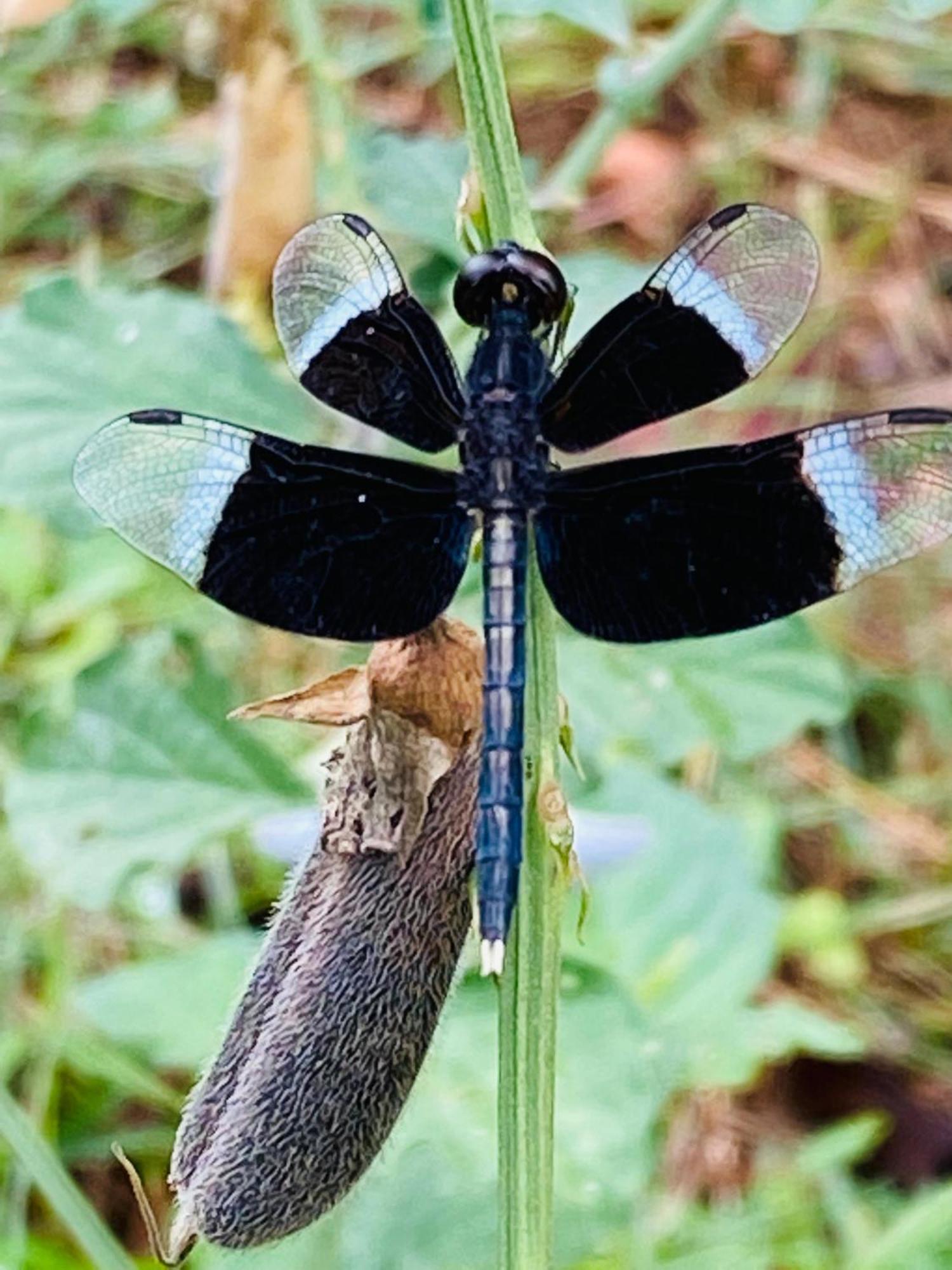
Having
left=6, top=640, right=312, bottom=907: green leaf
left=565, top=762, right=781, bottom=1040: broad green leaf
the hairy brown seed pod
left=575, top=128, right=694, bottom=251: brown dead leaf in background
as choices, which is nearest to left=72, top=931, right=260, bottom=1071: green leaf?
left=6, top=640, right=312, bottom=907: green leaf

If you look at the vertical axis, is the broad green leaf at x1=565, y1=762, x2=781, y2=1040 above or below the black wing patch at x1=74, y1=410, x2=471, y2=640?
below

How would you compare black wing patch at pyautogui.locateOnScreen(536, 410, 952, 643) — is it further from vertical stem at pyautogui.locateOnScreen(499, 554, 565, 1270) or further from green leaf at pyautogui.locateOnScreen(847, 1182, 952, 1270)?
green leaf at pyautogui.locateOnScreen(847, 1182, 952, 1270)

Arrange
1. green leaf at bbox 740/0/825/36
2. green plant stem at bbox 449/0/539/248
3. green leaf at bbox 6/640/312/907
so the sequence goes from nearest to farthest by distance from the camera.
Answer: green plant stem at bbox 449/0/539/248, green leaf at bbox 740/0/825/36, green leaf at bbox 6/640/312/907

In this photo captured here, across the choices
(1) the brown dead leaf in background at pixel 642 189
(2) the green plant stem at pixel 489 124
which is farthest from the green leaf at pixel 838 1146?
(1) the brown dead leaf in background at pixel 642 189

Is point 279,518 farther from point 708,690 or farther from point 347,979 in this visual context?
point 708,690

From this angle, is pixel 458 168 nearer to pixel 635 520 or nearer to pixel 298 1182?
pixel 635 520

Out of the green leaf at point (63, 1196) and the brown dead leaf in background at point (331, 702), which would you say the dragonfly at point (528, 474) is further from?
the green leaf at point (63, 1196)

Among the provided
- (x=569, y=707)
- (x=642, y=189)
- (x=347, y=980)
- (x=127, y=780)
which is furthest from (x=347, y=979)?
(x=642, y=189)

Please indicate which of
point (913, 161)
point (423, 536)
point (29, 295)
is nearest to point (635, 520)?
point (423, 536)
